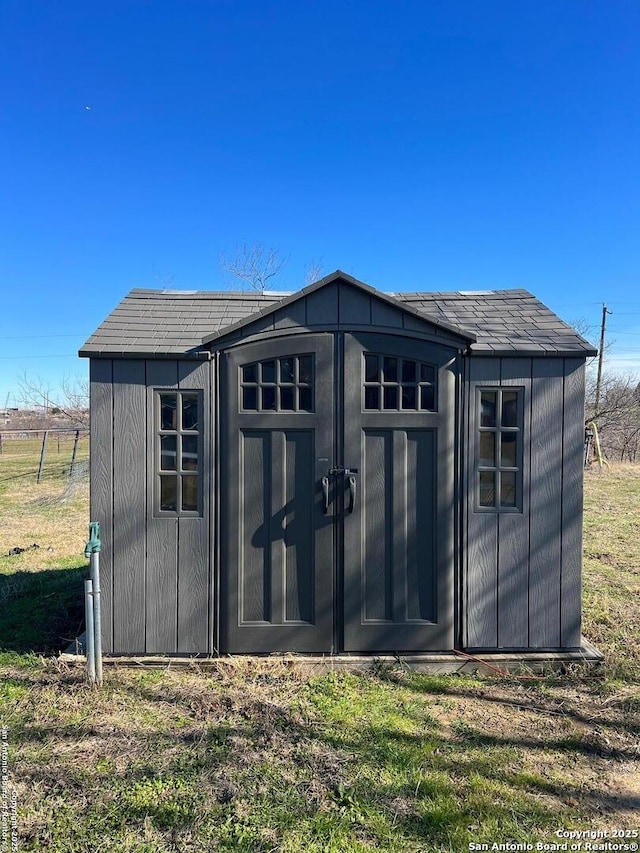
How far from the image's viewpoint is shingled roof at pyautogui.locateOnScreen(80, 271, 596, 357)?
3.33 meters

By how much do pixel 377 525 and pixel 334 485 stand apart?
0.41m

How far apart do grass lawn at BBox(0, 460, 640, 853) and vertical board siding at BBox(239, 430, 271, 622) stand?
38 centimetres

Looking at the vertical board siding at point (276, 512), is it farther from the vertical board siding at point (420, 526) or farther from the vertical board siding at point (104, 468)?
the vertical board siding at point (104, 468)

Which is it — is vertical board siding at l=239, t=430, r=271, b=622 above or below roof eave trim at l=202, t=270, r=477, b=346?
below

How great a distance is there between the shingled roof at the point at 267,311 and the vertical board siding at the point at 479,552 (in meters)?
0.17

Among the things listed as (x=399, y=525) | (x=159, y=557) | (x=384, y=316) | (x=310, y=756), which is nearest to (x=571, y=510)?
(x=399, y=525)

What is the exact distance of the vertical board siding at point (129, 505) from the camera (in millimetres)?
3346

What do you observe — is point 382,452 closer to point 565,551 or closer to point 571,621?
point 565,551

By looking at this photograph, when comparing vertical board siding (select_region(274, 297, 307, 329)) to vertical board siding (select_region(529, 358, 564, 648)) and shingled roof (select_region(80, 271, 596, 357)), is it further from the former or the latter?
vertical board siding (select_region(529, 358, 564, 648))

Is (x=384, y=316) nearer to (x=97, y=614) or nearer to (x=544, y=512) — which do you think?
(x=544, y=512)

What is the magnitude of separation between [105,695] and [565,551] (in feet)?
10.3

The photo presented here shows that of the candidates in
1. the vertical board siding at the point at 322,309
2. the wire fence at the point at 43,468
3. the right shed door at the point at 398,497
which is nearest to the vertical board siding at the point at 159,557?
the vertical board siding at the point at 322,309

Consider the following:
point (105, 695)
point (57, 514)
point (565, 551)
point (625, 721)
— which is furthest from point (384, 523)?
point (57, 514)

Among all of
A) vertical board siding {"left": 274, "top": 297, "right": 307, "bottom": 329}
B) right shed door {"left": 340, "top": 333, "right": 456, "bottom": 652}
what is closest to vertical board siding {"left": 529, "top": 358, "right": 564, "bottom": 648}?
right shed door {"left": 340, "top": 333, "right": 456, "bottom": 652}
